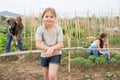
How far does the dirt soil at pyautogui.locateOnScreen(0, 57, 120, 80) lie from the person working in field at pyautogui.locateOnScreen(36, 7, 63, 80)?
2.22 meters

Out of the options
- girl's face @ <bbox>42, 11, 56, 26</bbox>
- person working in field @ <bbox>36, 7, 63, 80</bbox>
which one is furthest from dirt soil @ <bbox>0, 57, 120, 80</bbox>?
girl's face @ <bbox>42, 11, 56, 26</bbox>

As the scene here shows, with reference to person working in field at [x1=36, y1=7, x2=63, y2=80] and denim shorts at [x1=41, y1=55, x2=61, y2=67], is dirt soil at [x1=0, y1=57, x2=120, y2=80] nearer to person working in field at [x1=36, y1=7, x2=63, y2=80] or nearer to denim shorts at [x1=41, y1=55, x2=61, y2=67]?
denim shorts at [x1=41, y1=55, x2=61, y2=67]

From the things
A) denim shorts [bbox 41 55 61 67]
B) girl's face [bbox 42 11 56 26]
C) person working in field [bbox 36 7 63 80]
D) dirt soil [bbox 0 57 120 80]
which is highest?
girl's face [bbox 42 11 56 26]

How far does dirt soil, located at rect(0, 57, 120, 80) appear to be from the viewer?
247 inches

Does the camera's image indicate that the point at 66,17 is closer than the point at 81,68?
No

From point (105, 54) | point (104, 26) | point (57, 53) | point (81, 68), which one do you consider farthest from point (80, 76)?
point (104, 26)

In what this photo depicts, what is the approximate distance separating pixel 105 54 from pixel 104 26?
22.6 ft

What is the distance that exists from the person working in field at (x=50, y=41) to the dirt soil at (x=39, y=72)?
2225 millimetres

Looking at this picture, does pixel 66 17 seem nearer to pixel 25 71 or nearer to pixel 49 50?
pixel 25 71

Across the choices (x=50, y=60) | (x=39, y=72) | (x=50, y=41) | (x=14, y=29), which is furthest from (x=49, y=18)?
(x=14, y=29)

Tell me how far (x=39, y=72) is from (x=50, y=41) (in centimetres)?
277

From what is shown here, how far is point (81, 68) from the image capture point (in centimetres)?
699

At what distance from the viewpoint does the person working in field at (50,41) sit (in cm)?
392

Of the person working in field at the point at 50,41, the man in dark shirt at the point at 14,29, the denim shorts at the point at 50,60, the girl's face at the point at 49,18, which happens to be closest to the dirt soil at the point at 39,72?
the man in dark shirt at the point at 14,29
